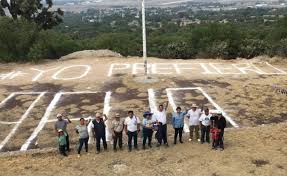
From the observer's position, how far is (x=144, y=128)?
13414 millimetres

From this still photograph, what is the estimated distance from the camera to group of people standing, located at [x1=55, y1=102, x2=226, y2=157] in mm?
13148

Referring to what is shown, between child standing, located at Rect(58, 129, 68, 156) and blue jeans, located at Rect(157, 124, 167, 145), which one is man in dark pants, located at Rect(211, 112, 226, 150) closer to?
blue jeans, located at Rect(157, 124, 167, 145)

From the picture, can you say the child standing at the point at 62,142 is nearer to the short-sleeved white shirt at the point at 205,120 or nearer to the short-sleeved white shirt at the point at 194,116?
the short-sleeved white shirt at the point at 194,116

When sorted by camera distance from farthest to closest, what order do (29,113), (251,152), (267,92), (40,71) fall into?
1. (40,71)
2. (267,92)
3. (29,113)
4. (251,152)

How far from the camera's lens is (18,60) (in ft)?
94.6

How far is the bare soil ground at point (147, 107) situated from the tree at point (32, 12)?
9105 millimetres

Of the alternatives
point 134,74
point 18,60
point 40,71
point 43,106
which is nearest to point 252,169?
point 43,106

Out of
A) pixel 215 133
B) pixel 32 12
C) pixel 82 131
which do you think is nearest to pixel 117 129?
pixel 82 131

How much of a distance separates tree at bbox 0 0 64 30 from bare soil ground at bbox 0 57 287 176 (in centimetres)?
911

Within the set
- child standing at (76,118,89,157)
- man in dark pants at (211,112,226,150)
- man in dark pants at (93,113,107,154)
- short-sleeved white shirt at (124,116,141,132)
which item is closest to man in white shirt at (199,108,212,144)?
man in dark pants at (211,112,226,150)

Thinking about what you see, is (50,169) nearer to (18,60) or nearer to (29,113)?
(29,113)

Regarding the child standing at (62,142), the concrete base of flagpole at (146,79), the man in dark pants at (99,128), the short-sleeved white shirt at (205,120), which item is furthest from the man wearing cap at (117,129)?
the concrete base of flagpole at (146,79)

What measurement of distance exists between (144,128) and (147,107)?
15.1 feet

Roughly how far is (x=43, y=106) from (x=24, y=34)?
12.7 meters
